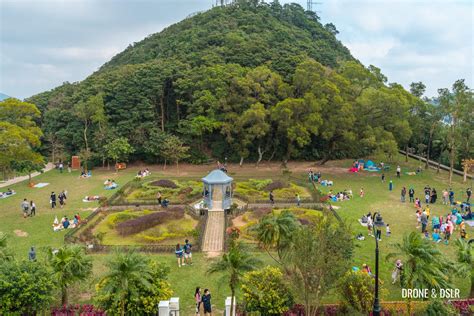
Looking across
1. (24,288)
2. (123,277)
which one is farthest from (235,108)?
(24,288)

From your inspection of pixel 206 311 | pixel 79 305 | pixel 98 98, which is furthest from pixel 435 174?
pixel 98 98

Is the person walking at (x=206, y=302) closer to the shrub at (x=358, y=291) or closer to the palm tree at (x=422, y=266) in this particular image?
A: the shrub at (x=358, y=291)

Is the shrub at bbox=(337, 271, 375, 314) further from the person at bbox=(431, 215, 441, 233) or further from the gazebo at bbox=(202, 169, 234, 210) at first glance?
the gazebo at bbox=(202, 169, 234, 210)

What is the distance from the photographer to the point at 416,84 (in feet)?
178

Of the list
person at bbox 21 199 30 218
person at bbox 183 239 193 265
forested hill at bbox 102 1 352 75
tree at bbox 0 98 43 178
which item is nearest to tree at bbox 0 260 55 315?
person at bbox 183 239 193 265

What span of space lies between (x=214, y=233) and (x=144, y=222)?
4795 millimetres

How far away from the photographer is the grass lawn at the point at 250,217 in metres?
18.3

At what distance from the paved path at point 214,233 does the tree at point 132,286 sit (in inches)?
306

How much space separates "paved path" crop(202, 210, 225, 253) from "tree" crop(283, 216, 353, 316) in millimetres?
9816

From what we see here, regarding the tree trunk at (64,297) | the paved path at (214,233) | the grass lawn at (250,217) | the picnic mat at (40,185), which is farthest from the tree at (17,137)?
the tree trunk at (64,297)

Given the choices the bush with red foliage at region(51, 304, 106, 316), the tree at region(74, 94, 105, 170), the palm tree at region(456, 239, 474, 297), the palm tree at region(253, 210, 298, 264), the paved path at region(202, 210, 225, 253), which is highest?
the tree at region(74, 94, 105, 170)

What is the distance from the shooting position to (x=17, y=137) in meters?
35.4

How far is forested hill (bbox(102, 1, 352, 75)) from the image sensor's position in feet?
194

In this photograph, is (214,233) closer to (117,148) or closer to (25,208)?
(25,208)
